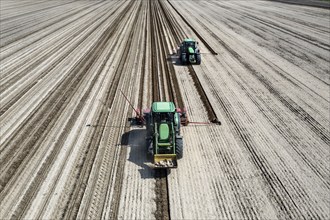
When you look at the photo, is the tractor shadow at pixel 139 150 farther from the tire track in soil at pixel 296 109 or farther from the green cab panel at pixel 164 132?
the tire track in soil at pixel 296 109

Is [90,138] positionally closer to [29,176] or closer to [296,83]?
[29,176]

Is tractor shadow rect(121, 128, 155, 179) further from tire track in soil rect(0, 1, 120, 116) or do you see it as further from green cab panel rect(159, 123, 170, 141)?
tire track in soil rect(0, 1, 120, 116)

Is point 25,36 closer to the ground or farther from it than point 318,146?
farther from it

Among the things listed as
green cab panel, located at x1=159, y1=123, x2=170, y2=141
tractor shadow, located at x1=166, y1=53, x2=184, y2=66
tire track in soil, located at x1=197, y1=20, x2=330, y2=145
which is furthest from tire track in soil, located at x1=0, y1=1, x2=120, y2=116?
tire track in soil, located at x1=197, y1=20, x2=330, y2=145

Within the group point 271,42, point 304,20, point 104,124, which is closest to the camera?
point 104,124

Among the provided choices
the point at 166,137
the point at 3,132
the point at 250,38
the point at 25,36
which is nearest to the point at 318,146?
the point at 166,137

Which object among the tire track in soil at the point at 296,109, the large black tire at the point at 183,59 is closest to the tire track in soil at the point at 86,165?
the large black tire at the point at 183,59
